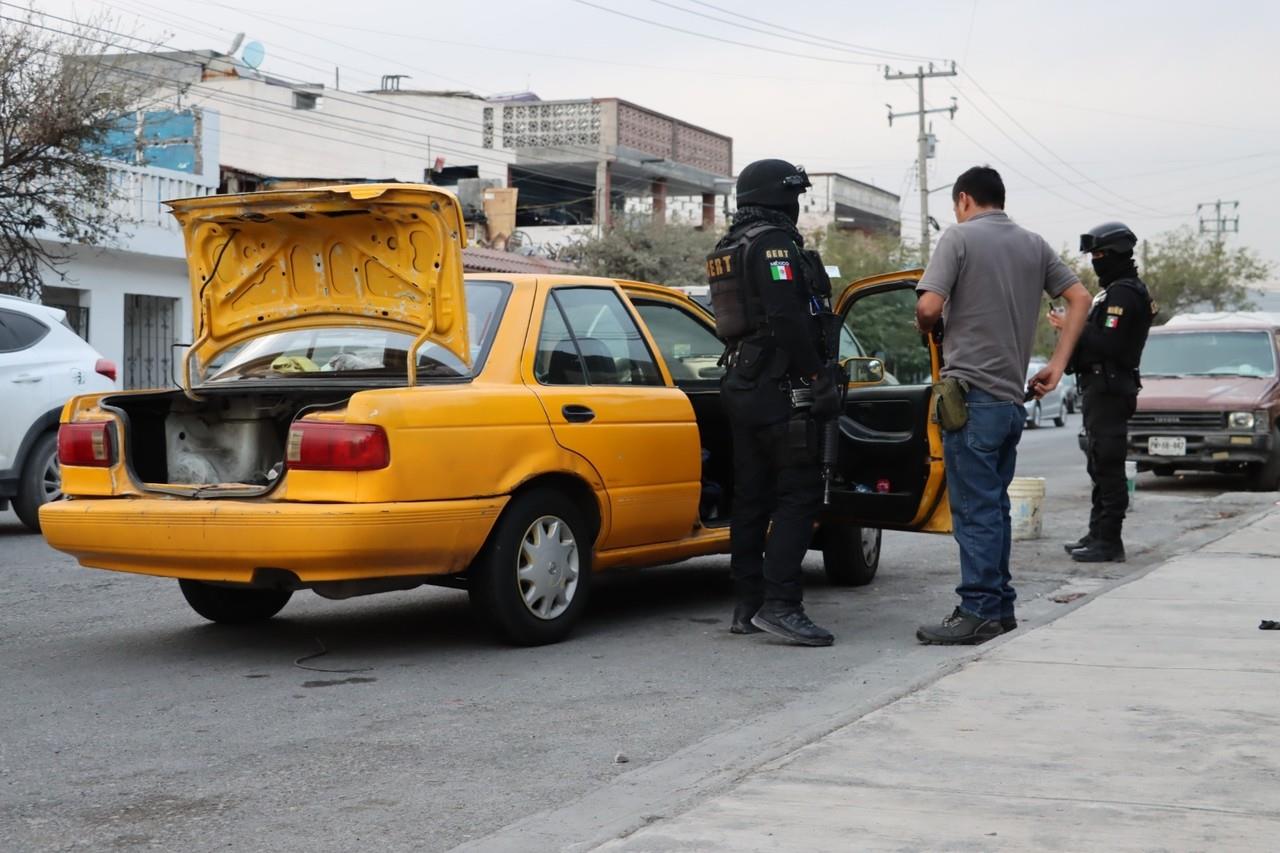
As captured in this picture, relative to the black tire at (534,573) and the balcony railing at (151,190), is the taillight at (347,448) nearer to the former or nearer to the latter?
the black tire at (534,573)

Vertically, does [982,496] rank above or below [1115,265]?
below

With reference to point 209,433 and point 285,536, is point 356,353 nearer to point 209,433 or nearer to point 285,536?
point 209,433

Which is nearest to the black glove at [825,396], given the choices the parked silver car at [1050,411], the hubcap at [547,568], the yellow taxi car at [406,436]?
the yellow taxi car at [406,436]

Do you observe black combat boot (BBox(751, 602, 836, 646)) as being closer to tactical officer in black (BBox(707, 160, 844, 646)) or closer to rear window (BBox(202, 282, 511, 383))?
tactical officer in black (BBox(707, 160, 844, 646))

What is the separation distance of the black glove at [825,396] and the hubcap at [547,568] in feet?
3.87

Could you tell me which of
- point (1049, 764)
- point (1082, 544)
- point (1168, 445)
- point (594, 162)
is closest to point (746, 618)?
point (1049, 764)

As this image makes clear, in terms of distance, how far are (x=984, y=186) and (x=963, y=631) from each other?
75.8 inches

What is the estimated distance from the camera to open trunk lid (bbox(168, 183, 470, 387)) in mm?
6508

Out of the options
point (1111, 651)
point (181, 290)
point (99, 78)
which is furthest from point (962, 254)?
point (181, 290)

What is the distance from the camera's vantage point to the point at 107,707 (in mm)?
5664

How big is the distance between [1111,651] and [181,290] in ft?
72.4

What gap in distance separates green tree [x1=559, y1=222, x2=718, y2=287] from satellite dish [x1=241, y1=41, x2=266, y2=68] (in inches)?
382

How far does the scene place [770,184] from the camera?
267 inches

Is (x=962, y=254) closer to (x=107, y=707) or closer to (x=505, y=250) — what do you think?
(x=107, y=707)
